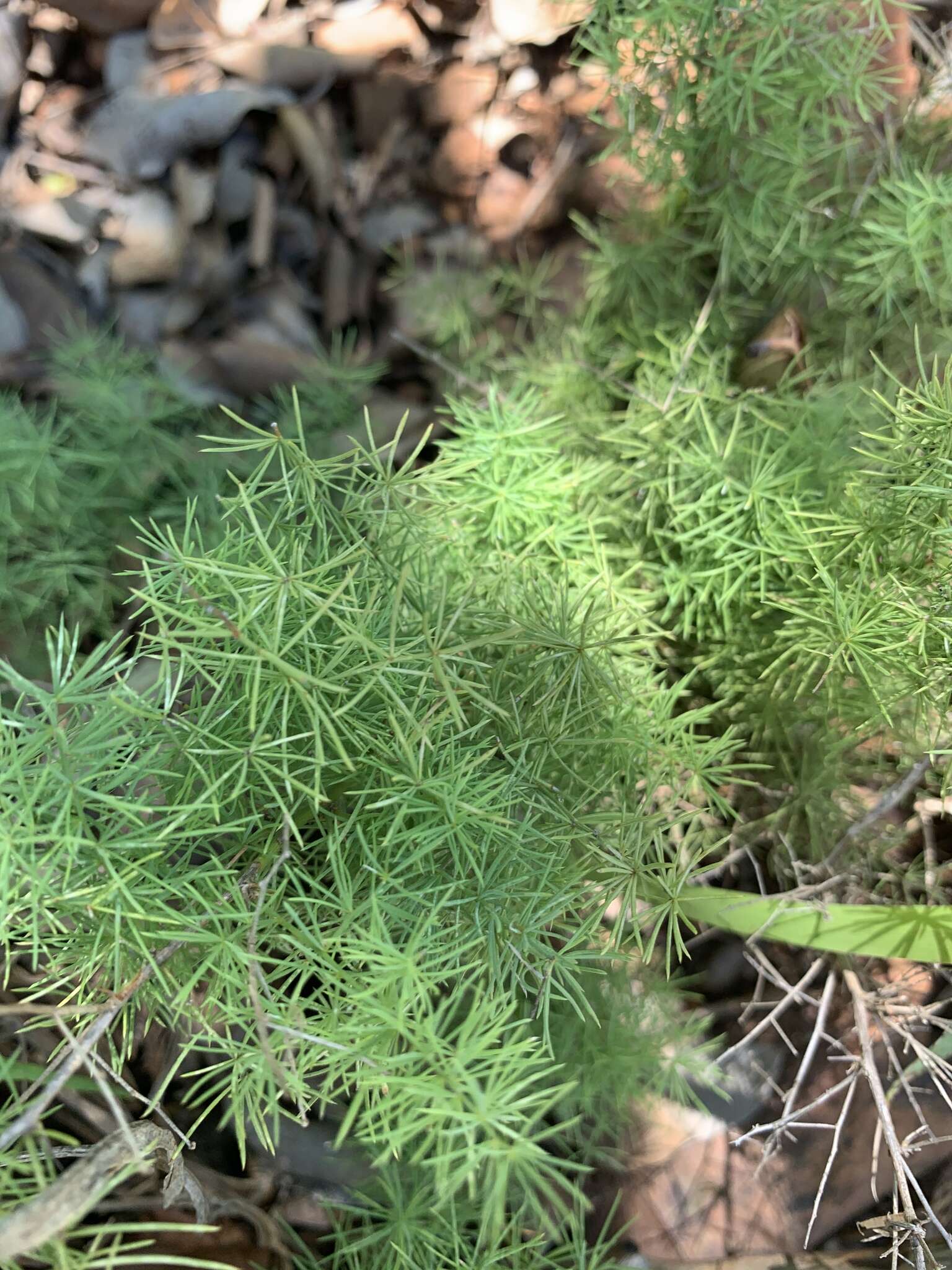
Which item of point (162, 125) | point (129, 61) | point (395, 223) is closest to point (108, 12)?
point (129, 61)

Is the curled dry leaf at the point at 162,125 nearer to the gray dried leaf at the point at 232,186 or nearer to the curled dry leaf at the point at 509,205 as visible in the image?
the gray dried leaf at the point at 232,186

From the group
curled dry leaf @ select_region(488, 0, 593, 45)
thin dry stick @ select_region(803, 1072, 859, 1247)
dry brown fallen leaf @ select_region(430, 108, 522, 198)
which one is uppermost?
curled dry leaf @ select_region(488, 0, 593, 45)

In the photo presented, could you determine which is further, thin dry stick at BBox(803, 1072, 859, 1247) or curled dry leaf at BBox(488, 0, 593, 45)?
curled dry leaf at BBox(488, 0, 593, 45)

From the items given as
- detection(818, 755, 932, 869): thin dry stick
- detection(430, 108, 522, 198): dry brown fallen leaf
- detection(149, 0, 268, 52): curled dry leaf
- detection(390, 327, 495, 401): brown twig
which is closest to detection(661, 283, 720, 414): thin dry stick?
detection(390, 327, 495, 401): brown twig

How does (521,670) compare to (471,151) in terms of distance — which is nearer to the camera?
(521,670)

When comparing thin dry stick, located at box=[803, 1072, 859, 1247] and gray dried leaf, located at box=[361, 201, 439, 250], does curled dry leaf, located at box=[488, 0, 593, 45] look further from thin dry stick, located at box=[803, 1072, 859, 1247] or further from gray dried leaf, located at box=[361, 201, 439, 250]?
thin dry stick, located at box=[803, 1072, 859, 1247]

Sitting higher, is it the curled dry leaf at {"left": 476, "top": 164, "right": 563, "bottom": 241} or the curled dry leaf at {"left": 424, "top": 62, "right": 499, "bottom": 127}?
the curled dry leaf at {"left": 424, "top": 62, "right": 499, "bottom": 127}

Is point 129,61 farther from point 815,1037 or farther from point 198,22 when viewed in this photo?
point 815,1037
